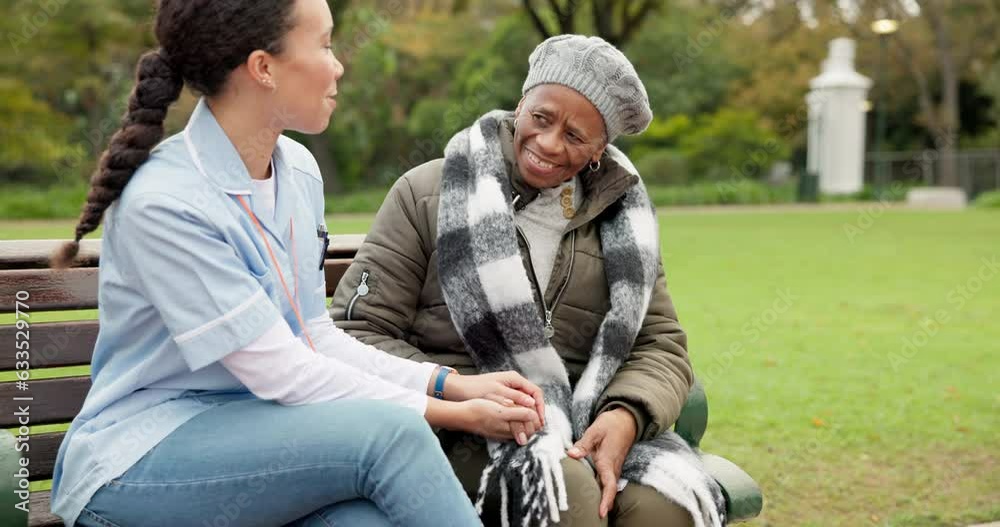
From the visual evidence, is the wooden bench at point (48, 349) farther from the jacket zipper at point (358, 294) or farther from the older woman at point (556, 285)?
the jacket zipper at point (358, 294)

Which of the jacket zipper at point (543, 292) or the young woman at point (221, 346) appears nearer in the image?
the young woman at point (221, 346)

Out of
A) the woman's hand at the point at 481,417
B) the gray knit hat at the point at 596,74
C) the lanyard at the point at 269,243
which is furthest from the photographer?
the gray knit hat at the point at 596,74

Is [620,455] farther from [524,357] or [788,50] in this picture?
[788,50]

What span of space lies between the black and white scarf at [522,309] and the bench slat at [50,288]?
84cm

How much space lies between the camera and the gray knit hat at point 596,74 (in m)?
2.66

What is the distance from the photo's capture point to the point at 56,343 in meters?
2.46

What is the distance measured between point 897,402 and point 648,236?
3893 millimetres

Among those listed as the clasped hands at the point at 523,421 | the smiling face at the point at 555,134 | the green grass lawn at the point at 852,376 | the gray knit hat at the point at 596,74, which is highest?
the gray knit hat at the point at 596,74

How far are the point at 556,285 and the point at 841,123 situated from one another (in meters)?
31.0

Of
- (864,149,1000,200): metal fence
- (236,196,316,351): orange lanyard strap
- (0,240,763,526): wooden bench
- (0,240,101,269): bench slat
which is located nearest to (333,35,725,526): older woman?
(0,240,763,526): wooden bench

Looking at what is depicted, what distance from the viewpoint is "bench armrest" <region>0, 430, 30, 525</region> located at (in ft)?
6.17

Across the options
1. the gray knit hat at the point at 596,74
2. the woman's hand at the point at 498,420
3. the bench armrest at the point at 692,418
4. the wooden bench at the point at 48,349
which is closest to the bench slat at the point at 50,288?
the wooden bench at the point at 48,349

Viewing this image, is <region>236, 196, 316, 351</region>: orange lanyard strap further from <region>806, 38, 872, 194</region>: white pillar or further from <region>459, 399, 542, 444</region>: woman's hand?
<region>806, 38, 872, 194</region>: white pillar

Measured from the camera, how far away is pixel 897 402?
19.9ft
